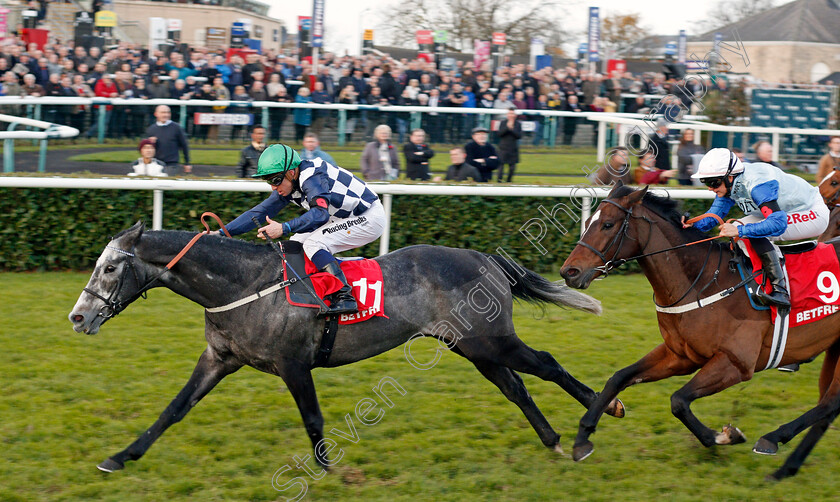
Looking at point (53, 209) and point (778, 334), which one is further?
point (53, 209)

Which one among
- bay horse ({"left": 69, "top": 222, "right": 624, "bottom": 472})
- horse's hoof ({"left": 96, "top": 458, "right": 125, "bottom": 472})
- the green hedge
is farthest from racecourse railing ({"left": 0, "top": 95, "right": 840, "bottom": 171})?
horse's hoof ({"left": 96, "top": 458, "right": 125, "bottom": 472})

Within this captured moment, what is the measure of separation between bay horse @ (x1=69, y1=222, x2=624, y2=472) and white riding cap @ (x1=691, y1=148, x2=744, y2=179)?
3.73 ft

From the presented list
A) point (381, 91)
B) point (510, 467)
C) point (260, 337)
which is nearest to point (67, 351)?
point (260, 337)

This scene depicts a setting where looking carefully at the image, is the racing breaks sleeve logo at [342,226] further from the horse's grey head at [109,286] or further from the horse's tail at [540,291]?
the horse's grey head at [109,286]

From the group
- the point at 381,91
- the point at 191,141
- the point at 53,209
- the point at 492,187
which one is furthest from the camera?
the point at 381,91

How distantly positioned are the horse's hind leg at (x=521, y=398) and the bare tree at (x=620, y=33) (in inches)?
1563

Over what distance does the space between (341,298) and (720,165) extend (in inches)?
77.4

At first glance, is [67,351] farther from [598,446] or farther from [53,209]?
[598,446]

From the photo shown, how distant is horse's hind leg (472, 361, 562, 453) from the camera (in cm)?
439

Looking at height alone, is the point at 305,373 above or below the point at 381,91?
below

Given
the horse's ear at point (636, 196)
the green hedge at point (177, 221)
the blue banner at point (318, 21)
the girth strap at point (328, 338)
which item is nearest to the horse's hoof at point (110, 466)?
the girth strap at point (328, 338)

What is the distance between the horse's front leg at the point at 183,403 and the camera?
4.07 meters

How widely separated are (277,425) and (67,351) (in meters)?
1.92

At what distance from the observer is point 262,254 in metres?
4.27
